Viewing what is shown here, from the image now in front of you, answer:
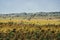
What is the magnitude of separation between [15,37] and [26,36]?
1.02m

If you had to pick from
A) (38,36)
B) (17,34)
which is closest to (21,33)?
(17,34)

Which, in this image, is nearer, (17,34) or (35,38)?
(35,38)

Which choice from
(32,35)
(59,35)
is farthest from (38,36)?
(59,35)

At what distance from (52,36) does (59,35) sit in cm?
98

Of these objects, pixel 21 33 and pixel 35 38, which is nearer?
pixel 35 38

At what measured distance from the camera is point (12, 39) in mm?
20016

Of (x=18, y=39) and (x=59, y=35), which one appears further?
(x=59, y=35)

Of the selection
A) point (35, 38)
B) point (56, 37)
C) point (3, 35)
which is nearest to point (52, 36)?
point (56, 37)

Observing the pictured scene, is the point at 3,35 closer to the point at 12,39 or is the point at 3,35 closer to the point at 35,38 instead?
the point at 12,39

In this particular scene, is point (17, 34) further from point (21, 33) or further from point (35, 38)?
point (35, 38)

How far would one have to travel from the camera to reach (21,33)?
72.2ft

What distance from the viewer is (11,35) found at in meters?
21.3

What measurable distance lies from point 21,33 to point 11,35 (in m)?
1.14

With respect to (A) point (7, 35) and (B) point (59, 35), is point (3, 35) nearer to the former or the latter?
(A) point (7, 35)
